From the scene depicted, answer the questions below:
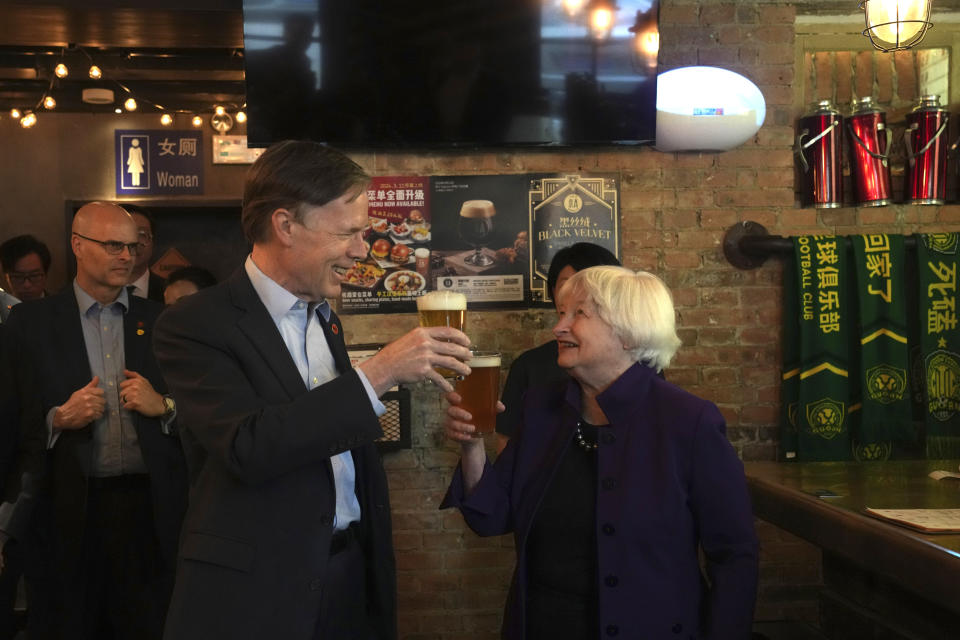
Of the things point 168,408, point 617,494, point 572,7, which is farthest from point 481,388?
point 572,7

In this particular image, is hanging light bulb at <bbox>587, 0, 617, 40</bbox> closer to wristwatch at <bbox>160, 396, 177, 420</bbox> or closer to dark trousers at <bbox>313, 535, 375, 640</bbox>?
wristwatch at <bbox>160, 396, 177, 420</bbox>

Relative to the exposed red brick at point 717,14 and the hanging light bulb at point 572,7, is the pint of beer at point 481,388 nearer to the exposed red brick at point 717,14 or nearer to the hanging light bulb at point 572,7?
the hanging light bulb at point 572,7

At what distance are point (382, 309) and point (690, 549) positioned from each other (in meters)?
1.90

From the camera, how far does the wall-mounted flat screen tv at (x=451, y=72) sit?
3492 millimetres

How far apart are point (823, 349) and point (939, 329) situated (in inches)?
18.6

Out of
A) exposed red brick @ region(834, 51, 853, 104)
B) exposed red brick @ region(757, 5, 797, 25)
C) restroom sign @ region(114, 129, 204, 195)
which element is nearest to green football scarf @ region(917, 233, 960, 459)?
exposed red brick @ region(834, 51, 853, 104)

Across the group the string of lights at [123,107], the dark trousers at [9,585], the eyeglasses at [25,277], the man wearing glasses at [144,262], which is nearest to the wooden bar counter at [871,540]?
the dark trousers at [9,585]

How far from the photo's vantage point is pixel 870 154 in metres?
3.80

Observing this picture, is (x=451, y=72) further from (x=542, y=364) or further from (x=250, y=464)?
(x=250, y=464)

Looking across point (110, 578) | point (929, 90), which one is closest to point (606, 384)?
point (110, 578)

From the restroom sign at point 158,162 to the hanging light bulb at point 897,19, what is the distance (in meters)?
5.32

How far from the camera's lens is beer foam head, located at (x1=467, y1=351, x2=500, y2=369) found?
1.88 metres

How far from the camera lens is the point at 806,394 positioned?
3664mm

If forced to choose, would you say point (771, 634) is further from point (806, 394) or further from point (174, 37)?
point (174, 37)
